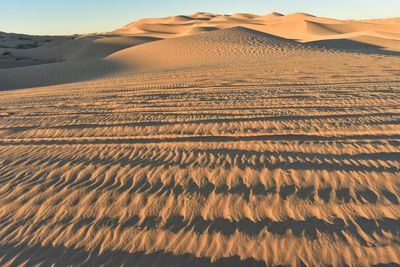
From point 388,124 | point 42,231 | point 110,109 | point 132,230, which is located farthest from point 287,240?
point 110,109

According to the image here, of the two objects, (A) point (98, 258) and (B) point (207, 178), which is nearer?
(A) point (98, 258)

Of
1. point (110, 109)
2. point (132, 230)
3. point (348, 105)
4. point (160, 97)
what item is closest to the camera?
point (132, 230)

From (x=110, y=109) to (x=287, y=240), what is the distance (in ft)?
21.9

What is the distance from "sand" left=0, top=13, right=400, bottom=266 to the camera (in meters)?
3.85

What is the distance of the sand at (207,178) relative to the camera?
3850 mm

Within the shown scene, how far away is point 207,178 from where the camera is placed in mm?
5219

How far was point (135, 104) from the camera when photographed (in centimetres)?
965

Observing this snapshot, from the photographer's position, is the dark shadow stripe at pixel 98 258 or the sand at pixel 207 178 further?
the sand at pixel 207 178

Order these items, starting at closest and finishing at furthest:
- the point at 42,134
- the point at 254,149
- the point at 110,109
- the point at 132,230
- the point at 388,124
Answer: the point at 132,230 → the point at 254,149 → the point at 388,124 → the point at 42,134 → the point at 110,109

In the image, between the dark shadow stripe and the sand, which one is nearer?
the dark shadow stripe

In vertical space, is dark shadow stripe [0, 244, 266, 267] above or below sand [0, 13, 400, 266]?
above

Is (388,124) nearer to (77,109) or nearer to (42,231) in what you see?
(42,231)

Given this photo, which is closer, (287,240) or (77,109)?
(287,240)

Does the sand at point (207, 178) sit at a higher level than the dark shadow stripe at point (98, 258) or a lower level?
lower
